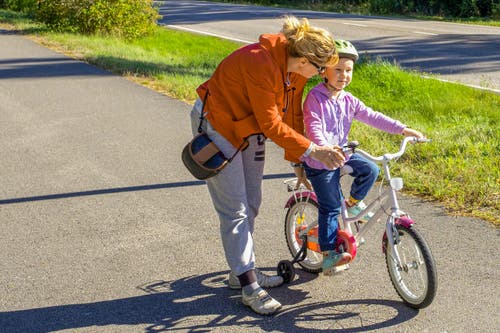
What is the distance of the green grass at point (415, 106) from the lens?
6551mm

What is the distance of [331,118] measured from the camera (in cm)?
452

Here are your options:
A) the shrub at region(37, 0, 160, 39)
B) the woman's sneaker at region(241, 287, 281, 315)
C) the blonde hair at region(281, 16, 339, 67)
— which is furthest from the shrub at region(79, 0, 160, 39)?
the blonde hair at region(281, 16, 339, 67)

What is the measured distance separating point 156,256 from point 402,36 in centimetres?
1537

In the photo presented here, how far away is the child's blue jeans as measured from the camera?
451 cm

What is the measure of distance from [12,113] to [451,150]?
573 cm

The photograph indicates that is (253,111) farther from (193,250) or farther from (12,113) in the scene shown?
(12,113)

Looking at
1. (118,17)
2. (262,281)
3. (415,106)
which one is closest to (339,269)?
(262,281)

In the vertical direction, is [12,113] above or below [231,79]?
below

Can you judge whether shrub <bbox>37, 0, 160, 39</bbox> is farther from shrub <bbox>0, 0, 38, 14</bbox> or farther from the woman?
the woman

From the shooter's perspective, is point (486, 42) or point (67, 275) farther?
point (486, 42)

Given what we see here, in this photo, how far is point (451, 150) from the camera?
298 inches

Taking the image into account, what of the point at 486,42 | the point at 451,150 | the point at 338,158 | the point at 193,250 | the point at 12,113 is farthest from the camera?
the point at 486,42

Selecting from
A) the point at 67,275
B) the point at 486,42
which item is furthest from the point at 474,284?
the point at 486,42

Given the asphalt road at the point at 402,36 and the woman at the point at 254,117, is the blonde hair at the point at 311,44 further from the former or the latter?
the asphalt road at the point at 402,36
